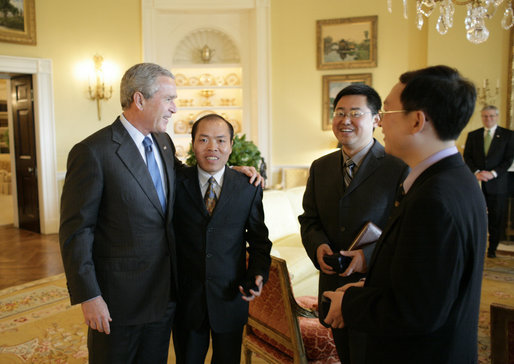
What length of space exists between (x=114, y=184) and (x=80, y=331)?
231 centimetres

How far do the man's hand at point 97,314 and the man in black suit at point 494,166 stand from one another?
5173 millimetres

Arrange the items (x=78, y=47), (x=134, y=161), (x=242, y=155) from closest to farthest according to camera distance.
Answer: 1. (x=134, y=161)
2. (x=242, y=155)
3. (x=78, y=47)

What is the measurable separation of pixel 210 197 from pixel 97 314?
2.10 ft

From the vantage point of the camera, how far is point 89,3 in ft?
23.2

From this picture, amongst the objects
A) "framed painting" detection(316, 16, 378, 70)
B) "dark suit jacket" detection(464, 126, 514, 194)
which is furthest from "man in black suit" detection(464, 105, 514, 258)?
"framed painting" detection(316, 16, 378, 70)

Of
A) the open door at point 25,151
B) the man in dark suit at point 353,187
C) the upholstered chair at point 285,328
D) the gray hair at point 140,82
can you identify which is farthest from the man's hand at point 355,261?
the open door at point 25,151

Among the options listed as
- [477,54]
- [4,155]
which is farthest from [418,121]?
[4,155]

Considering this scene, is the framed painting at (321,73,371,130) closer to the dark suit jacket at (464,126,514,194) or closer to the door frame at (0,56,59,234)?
the dark suit jacket at (464,126,514,194)

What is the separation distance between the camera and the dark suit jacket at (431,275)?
1.02 meters

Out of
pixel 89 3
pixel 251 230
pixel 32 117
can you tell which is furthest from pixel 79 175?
pixel 89 3

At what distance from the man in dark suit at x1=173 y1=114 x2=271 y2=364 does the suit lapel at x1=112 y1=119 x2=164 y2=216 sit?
19 centimetres

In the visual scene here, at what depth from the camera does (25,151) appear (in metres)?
7.14

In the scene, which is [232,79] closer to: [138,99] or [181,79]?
[181,79]

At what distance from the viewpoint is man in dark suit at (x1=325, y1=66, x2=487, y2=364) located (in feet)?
3.34
